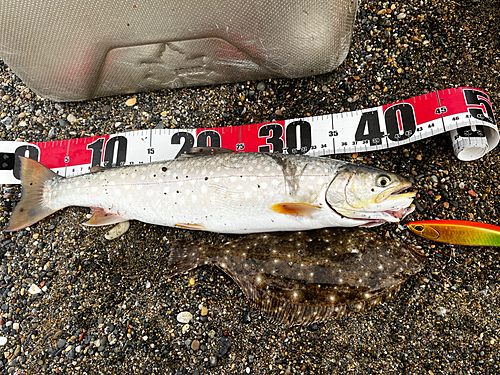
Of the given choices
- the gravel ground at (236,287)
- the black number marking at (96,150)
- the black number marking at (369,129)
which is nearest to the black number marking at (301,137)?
the gravel ground at (236,287)

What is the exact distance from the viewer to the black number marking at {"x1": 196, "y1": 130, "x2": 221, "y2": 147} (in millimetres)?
3600

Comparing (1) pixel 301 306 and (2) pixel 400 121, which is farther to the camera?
(2) pixel 400 121

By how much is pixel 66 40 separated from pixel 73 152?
1.15 m

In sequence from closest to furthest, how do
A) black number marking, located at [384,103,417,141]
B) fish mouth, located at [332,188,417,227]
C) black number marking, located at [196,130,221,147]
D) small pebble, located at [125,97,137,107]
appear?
fish mouth, located at [332,188,417,227] < black number marking, located at [384,103,417,141] < black number marking, located at [196,130,221,147] < small pebble, located at [125,97,137,107]

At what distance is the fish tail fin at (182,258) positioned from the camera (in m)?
3.14

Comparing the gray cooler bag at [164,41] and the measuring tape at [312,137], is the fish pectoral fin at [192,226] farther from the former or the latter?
the gray cooler bag at [164,41]

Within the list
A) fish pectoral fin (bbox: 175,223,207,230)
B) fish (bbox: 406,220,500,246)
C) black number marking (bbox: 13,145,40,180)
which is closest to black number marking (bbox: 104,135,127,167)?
black number marking (bbox: 13,145,40,180)

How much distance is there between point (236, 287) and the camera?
315 cm

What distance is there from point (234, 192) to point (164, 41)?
1595 millimetres

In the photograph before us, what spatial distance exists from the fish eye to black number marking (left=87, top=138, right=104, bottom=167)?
9.31 feet

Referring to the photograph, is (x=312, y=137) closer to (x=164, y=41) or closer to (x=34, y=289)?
(x=164, y=41)

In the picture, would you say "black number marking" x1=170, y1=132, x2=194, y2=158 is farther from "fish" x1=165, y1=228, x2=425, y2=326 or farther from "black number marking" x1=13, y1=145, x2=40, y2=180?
"black number marking" x1=13, y1=145, x2=40, y2=180

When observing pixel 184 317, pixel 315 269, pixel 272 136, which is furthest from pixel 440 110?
pixel 184 317

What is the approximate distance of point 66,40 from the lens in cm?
314
